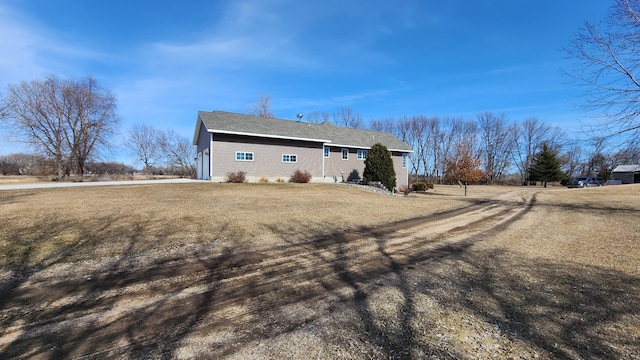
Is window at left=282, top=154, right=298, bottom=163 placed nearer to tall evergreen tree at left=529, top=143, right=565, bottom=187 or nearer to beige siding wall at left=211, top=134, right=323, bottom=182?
beige siding wall at left=211, top=134, right=323, bottom=182

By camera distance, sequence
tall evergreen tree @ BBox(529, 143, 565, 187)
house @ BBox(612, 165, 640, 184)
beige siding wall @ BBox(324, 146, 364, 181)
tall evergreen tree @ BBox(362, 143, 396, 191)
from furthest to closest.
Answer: tall evergreen tree @ BBox(529, 143, 565, 187) → house @ BBox(612, 165, 640, 184) → beige siding wall @ BBox(324, 146, 364, 181) → tall evergreen tree @ BBox(362, 143, 396, 191)

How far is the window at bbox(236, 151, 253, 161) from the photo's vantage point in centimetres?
2070

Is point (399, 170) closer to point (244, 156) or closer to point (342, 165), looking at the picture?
A: point (342, 165)

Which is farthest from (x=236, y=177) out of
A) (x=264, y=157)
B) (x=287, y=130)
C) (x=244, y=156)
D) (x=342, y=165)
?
(x=342, y=165)

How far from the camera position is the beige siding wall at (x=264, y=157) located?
65.8 feet

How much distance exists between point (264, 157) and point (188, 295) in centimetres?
1853

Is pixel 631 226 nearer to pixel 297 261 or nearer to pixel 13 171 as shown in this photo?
pixel 297 261

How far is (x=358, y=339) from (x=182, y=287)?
2685mm

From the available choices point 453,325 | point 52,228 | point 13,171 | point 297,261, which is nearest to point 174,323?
point 297,261

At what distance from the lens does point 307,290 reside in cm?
388

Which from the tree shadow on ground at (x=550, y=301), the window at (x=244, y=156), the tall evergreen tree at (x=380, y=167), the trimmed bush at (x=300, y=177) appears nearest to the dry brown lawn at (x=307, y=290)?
the tree shadow on ground at (x=550, y=301)

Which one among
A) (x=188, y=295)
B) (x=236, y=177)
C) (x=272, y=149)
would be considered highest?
(x=272, y=149)

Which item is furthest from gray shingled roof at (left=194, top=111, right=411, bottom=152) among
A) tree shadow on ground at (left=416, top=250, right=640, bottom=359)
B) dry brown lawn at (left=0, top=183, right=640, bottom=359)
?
tree shadow on ground at (left=416, top=250, right=640, bottom=359)

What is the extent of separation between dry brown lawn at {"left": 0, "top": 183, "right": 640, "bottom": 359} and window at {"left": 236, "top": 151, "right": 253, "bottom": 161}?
12.8 meters
